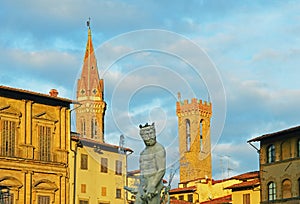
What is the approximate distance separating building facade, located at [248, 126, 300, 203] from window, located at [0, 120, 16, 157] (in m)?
21.3

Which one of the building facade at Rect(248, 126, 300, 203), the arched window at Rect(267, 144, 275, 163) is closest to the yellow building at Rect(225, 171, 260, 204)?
the building facade at Rect(248, 126, 300, 203)

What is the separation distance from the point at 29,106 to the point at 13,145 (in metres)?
3.55

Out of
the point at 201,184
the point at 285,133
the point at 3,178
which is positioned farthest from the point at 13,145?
the point at 201,184

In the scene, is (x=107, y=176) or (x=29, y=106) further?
(x=107, y=176)

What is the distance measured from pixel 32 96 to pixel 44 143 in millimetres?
3831

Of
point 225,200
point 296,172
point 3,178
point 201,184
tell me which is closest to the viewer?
point 3,178

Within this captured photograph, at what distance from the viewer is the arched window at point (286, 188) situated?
57719 mm

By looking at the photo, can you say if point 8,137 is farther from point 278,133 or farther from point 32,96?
point 278,133

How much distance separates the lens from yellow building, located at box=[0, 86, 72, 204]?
172 ft

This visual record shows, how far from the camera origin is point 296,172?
56.8 metres

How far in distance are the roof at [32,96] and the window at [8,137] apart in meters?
2.14

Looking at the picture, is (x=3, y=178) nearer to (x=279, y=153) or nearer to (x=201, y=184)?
(x=279, y=153)

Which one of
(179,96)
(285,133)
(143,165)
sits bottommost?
(143,165)

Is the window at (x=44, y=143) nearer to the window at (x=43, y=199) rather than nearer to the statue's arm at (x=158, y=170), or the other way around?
the window at (x=43, y=199)
